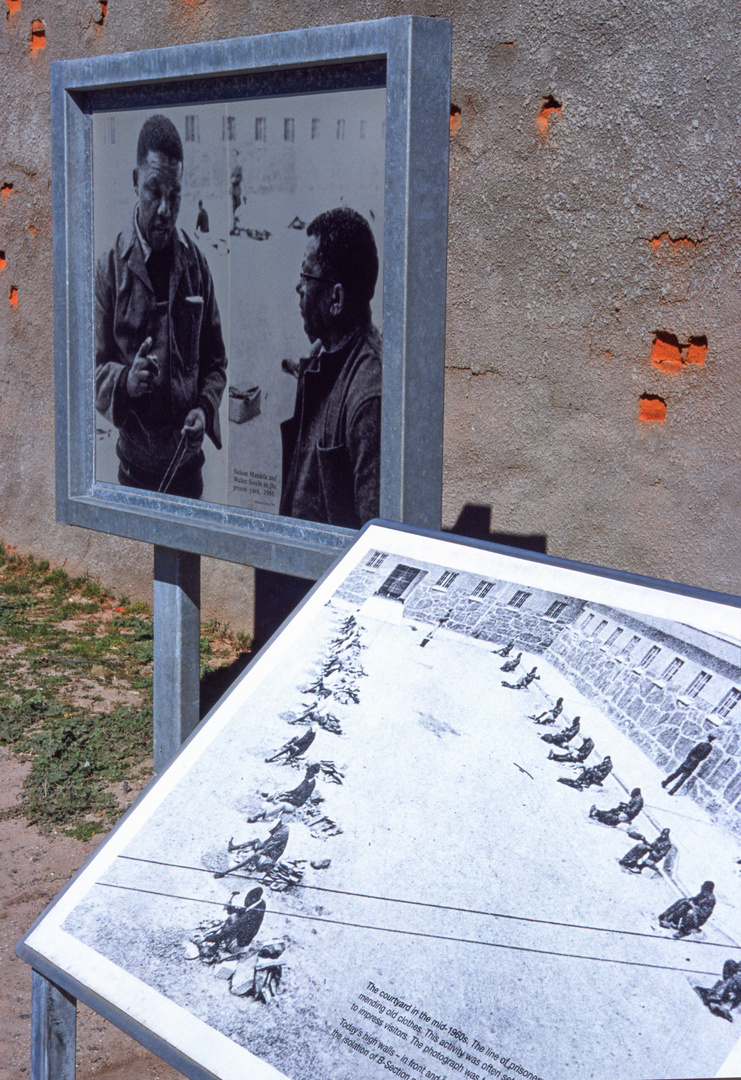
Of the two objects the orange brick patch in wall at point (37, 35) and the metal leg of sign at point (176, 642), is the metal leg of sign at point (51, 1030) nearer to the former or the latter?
the metal leg of sign at point (176, 642)

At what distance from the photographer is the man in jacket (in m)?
2.48

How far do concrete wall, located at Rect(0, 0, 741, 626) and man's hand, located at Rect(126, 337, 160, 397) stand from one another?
1.31 metres

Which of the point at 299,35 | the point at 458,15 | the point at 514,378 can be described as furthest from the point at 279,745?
the point at 458,15

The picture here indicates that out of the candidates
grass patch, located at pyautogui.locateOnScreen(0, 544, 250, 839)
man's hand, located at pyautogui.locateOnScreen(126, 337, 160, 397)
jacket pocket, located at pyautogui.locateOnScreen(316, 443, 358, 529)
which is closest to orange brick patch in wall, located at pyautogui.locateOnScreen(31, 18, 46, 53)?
grass patch, located at pyautogui.locateOnScreen(0, 544, 250, 839)

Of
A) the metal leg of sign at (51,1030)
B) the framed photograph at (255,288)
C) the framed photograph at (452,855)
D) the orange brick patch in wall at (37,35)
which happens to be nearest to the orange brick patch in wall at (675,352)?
the framed photograph at (255,288)

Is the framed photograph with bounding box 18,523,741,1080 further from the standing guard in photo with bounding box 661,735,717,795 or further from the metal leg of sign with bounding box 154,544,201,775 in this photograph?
the metal leg of sign with bounding box 154,544,201,775

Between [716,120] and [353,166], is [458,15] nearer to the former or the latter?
[716,120]

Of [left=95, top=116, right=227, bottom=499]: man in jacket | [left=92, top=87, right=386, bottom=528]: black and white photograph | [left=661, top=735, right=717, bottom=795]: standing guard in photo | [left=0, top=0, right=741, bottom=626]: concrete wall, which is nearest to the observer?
[left=661, top=735, right=717, bottom=795]: standing guard in photo

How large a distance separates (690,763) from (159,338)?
1.80 metres

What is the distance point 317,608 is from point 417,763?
1.16 ft

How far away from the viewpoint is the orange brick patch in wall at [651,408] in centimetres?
316

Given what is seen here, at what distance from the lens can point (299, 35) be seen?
2055 mm

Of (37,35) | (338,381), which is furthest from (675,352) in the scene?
(37,35)

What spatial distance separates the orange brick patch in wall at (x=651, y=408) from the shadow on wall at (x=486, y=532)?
1.71ft
